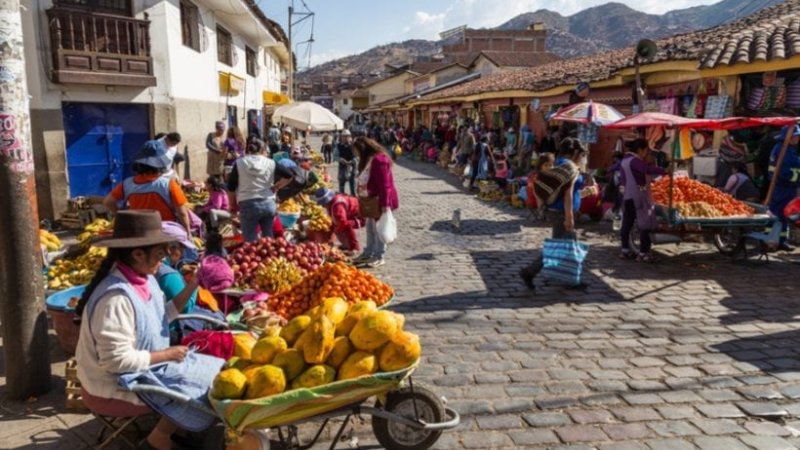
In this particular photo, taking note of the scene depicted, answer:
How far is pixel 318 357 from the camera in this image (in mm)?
3174

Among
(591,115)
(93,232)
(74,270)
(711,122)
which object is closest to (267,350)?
(74,270)

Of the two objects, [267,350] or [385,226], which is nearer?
[267,350]

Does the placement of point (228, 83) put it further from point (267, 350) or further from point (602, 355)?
point (267, 350)

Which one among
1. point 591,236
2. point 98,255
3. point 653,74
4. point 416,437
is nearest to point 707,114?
point 653,74

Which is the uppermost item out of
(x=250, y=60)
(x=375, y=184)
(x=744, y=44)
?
(x=250, y=60)

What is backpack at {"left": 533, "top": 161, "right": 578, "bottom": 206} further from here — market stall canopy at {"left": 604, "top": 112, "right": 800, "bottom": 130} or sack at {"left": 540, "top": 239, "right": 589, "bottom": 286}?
market stall canopy at {"left": 604, "top": 112, "right": 800, "bottom": 130}

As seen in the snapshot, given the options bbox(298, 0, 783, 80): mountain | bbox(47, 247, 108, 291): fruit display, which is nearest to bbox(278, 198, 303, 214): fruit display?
bbox(47, 247, 108, 291): fruit display

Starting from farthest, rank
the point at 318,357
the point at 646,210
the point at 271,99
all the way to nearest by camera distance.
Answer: the point at 271,99
the point at 646,210
the point at 318,357

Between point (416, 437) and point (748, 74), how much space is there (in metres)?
9.30

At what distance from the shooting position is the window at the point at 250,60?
22.7 meters

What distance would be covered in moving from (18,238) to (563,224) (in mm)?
5455

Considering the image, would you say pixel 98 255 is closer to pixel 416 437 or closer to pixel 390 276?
pixel 390 276

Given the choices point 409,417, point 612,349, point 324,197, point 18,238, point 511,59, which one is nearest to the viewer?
point 409,417

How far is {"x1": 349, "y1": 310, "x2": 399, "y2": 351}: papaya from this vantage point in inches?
127
